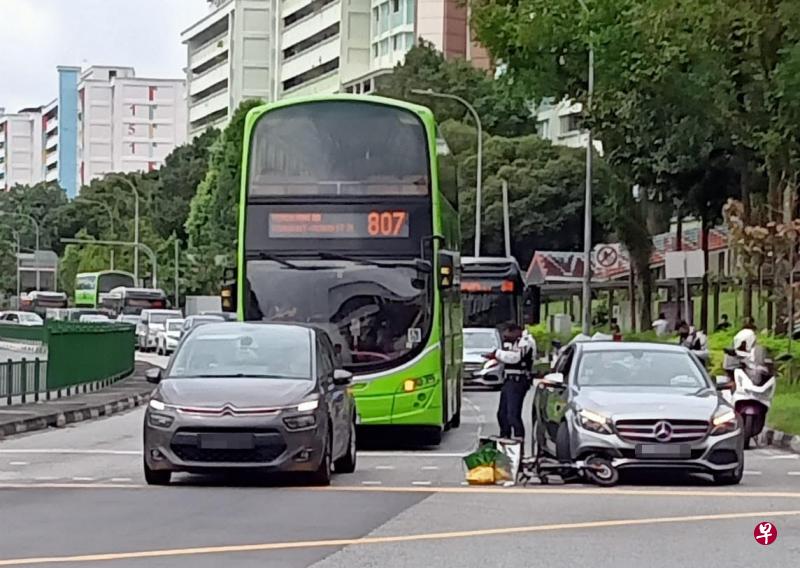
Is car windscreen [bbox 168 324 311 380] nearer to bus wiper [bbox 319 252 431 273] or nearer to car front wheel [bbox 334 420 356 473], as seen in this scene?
car front wheel [bbox 334 420 356 473]

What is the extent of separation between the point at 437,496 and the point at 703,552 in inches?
169

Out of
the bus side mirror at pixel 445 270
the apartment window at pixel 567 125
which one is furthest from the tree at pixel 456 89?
the bus side mirror at pixel 445 270

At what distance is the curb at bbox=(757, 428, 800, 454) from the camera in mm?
22303

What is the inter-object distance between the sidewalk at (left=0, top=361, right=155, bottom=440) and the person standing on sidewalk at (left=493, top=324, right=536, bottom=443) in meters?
7.93

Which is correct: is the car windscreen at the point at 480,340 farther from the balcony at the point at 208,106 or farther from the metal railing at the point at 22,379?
the balcony at the point at 208,106

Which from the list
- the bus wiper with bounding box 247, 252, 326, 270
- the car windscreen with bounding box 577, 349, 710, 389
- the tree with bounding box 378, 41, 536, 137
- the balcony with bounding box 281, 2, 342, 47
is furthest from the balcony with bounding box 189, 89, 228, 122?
the car windscreen with bounding box 577, 349, 710, 389

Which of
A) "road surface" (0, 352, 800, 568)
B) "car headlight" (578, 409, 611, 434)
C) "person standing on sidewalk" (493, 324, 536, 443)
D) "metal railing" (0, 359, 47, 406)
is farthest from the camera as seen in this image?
"metal railing" (0, 359, 47, 406)

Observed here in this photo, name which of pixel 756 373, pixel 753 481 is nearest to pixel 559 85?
pixel 756 373

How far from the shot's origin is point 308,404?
1563cm

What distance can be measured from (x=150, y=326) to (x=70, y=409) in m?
40.3

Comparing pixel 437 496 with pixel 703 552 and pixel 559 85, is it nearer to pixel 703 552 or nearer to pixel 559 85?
pixel 703 552

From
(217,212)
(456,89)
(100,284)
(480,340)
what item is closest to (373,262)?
(480,340)

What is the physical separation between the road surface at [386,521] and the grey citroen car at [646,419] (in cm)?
32
